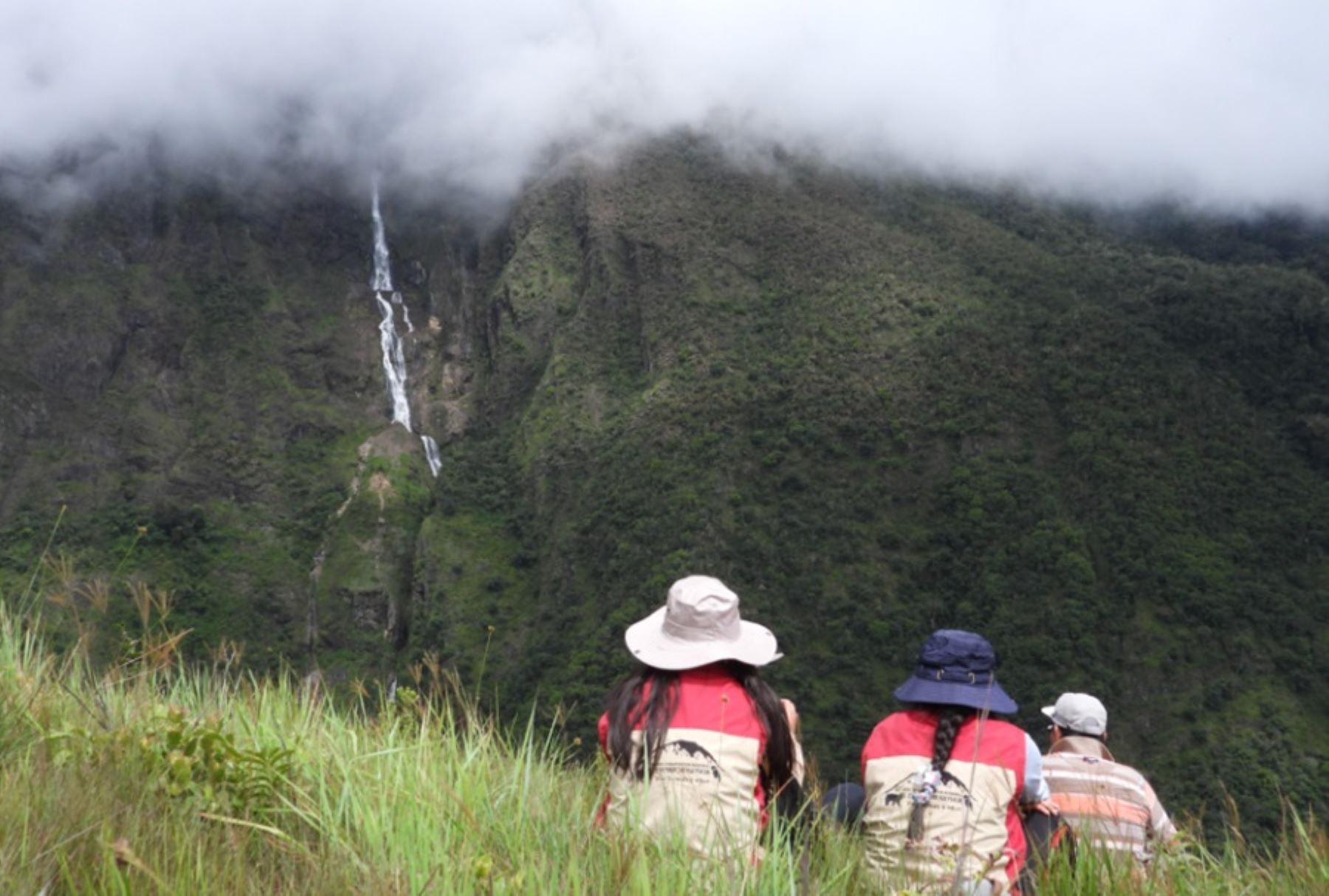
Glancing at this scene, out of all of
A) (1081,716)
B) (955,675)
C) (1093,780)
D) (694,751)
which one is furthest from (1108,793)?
(694,751)

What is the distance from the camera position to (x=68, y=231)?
88875 millimetres

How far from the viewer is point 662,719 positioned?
303 centimetres

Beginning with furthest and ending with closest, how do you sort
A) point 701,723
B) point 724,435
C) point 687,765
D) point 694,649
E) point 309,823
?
point 724,435, point 694,649, point 701,723, point 687,765, point 309,823

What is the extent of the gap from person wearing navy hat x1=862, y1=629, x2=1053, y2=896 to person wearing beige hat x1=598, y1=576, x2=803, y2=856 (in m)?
0.33

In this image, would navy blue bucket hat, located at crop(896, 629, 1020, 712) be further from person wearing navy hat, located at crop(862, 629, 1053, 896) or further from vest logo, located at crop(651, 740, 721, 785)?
vest logo, located at crop(651, 740, 721, 785)

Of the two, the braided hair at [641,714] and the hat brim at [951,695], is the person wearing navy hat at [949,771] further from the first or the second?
the braided hair at [641,714]

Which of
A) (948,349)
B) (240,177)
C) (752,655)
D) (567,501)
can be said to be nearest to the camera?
(752,655)

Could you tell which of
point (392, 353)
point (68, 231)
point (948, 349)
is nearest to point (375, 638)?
point (392, 353)

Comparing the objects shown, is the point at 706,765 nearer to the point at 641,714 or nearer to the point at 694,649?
the point at 641,714

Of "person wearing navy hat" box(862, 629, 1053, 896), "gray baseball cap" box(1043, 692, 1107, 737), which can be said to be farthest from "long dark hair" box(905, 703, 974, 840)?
"gray baseball cap" box(1043, 692, 1107, 737)

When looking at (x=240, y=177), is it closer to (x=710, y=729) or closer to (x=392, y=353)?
(x=392, y=353)

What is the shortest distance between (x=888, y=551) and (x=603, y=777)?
168 feet

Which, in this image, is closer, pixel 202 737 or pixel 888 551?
pixel 202 737

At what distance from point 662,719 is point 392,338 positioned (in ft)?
309
